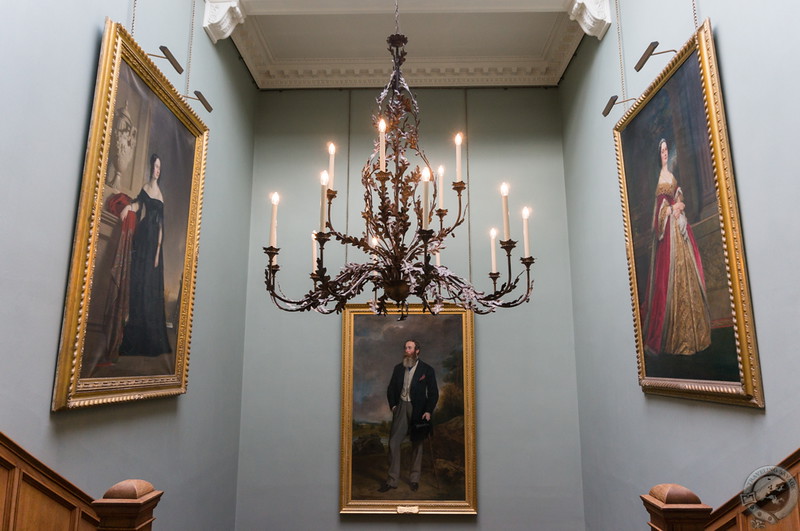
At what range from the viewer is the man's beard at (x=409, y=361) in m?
5.47

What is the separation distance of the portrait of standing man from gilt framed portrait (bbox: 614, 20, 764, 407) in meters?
2.16

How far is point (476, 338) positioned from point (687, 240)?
2697 millimetres

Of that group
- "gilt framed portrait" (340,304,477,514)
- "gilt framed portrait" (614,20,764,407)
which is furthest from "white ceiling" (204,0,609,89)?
"gilt framed portrait" (340,304,477,514)

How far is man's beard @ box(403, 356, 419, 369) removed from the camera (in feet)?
17.9

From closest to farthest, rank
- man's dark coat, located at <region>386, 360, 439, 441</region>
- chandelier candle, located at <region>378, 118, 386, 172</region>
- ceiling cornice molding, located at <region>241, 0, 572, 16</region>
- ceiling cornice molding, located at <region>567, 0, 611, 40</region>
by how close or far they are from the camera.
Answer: chandelier candle, located at <region>378, 118, 386, 172</region> → ceiling cornice molding, located at <region>567, 0, 611, 40</region> → ceiling cornice molding, located at <region>241, 0, 572, 16</region> → man's dark coat, located at <region>386, 360, 439, 441</region>

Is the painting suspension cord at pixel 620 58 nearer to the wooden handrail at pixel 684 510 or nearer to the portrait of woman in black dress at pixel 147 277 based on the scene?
the wooden handrail at pixel 684 510

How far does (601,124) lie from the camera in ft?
15.3

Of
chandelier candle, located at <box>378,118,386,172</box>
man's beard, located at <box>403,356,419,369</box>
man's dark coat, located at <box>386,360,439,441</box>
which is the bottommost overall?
man's dark coat, located at <box>386,360,439,441</box>

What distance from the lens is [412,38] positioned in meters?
5.64

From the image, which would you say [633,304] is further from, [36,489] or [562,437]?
[36,489]

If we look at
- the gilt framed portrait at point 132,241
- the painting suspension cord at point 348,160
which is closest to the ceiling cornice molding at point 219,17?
the gilt framed portrait at point 132,241

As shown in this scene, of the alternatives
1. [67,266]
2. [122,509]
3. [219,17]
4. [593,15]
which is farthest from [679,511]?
[219,17]

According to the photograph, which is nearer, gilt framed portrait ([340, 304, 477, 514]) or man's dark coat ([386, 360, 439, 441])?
gilt framed portrait ([340, 304, 477, 514])

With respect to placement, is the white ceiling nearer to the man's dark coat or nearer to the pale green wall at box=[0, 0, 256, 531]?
the pale green wall at box=[0, 0, 256, 531]
